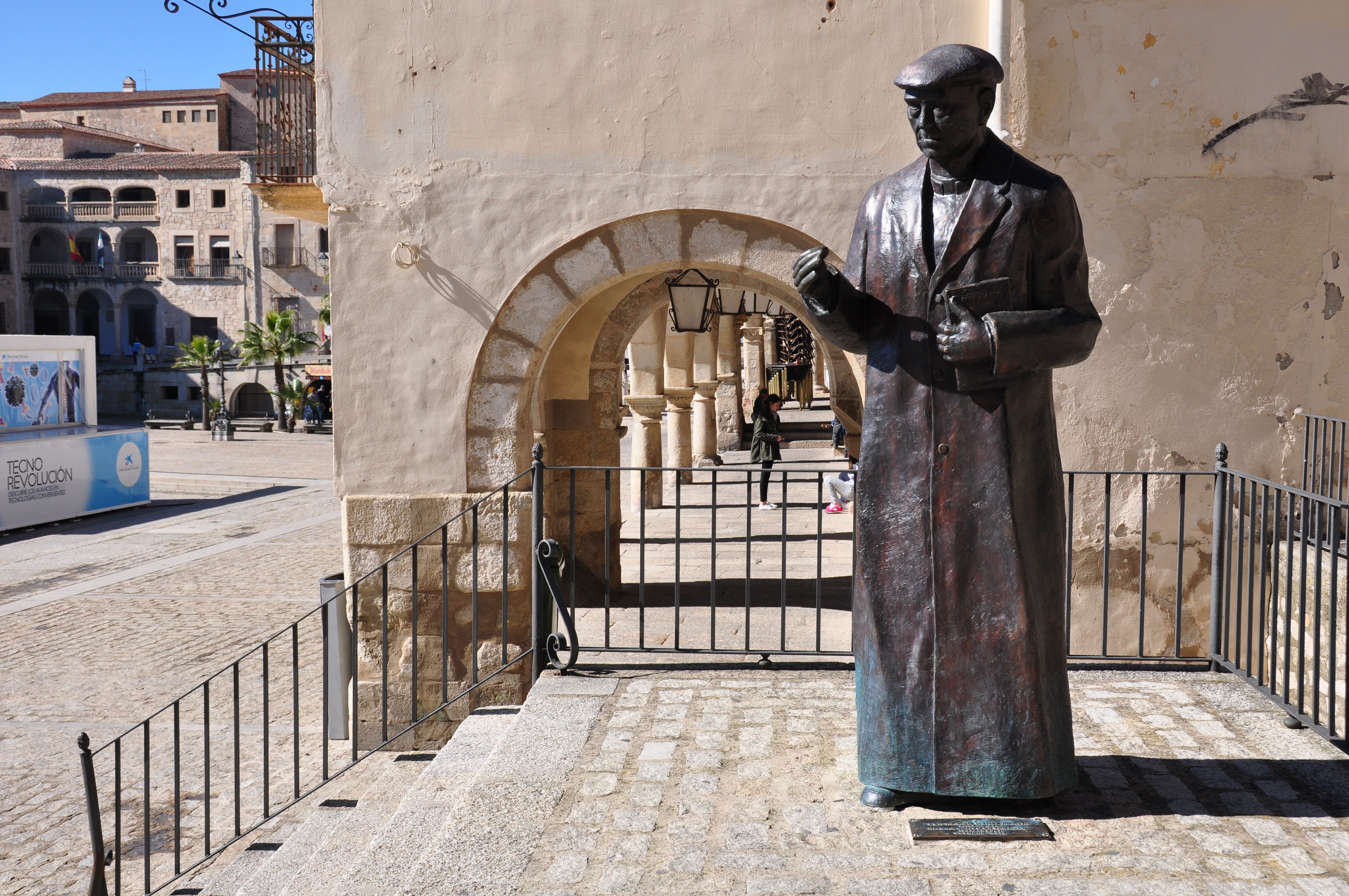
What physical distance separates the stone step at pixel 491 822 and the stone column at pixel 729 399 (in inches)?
696

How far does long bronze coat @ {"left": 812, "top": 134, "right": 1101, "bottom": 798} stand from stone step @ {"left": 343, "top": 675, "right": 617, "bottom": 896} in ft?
3.57

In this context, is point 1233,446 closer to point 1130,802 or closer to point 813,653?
point 813,653

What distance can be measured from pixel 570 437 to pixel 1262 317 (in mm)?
4763

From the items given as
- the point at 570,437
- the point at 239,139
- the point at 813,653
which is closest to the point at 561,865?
the point at 813,653

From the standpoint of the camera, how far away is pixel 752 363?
92.6ft

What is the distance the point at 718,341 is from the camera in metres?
21.0

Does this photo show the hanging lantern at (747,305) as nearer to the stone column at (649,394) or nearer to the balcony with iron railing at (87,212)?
the stone column at (649,394)

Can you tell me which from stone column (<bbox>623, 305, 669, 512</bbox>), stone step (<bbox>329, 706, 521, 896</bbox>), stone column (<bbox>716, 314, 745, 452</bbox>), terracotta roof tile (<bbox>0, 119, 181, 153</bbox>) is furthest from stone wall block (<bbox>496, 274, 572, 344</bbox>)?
terracotta roof tile (<bbox>0, 119, 181, 153</bbox>)

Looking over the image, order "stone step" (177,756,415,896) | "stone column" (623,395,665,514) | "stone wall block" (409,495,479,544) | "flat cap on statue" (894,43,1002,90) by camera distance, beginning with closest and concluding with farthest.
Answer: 1. "flat cap on statue" (894,43,1002,90)
2. "stone step" (177,756,415,896)
3. "stone wall block" (409,495,479,544)
4. "stone column" (623,395,665,514)

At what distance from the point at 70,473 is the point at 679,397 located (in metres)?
8.86

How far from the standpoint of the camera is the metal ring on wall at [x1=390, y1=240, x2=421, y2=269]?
621cm

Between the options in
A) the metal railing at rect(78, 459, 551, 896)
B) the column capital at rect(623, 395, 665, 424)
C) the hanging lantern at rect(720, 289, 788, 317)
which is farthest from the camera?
the column capital at rect(623, 395, 665, 424)

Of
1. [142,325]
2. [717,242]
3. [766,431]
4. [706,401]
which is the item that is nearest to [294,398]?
[142,325]

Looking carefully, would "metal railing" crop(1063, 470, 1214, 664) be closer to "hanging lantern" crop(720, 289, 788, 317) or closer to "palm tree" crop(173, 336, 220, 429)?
"hanging lantern" crop(720, 289, 788, 317)
